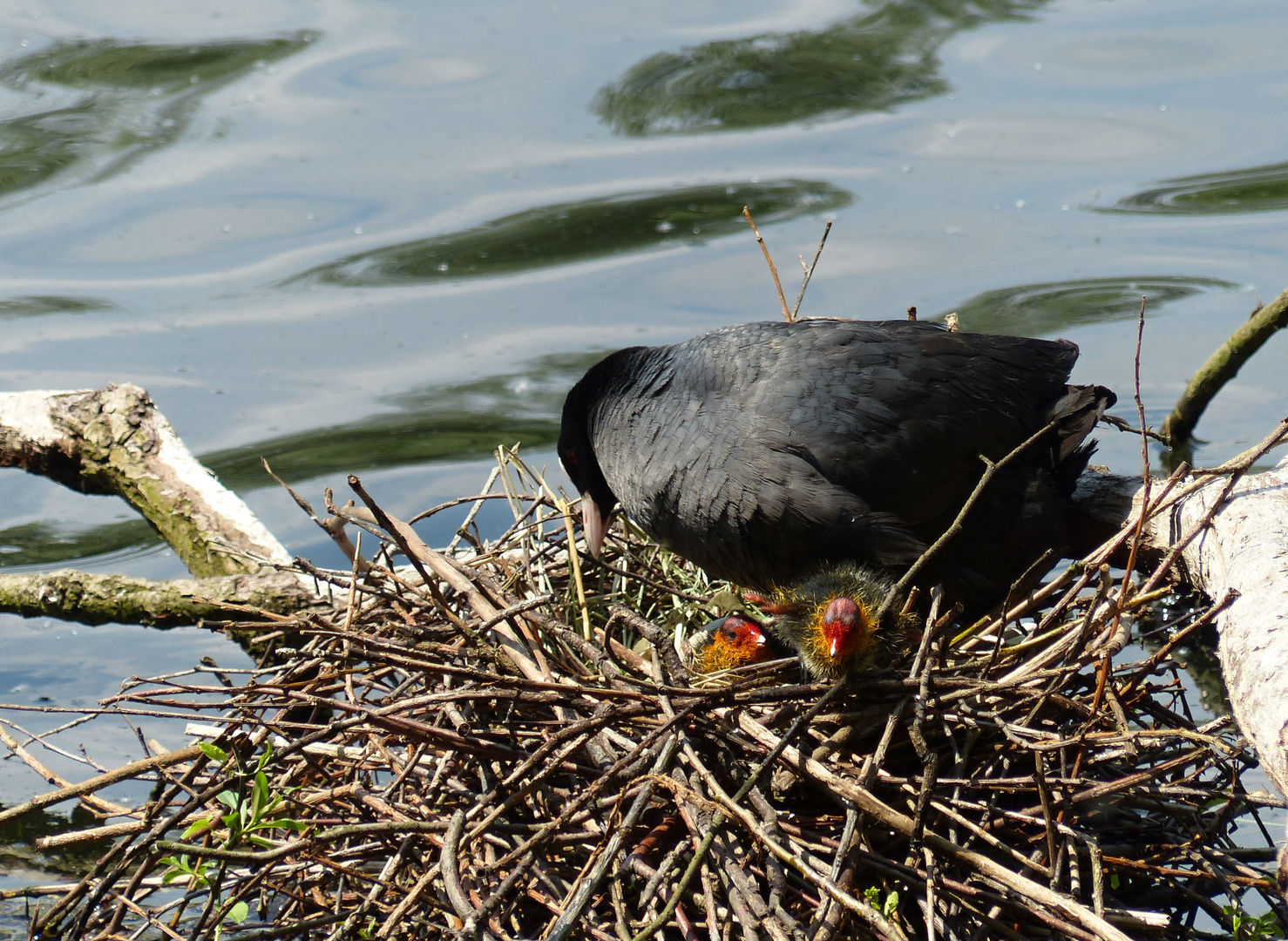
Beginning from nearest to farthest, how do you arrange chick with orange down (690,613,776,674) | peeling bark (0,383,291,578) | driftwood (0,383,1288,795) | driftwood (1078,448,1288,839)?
driftwood (1078,448,1288,839) → driftwood (0,383,1288,795) → chick with orange down (690,613,776,674) → peeling bark (0,383,291,578)

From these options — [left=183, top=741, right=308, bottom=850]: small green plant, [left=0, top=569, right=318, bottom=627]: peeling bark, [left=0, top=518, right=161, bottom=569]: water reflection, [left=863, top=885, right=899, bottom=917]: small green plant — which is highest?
[left=183, top=741, right=308, bottom=850]: small green plant

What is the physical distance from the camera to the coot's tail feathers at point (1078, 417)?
360 cm

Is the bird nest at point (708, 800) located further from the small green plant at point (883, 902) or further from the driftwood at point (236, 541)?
the driftwood at point (236, 541)

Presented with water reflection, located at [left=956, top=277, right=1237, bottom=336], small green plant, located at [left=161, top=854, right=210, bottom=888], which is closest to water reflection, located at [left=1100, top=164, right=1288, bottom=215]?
water reflection, located at [left=956, top=277, right=1237, bottom=336]

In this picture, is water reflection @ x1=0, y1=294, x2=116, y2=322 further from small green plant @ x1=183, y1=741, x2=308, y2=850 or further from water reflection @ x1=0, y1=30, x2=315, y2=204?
small green plant @ x1=183, y1=741, x2=308, y2=850

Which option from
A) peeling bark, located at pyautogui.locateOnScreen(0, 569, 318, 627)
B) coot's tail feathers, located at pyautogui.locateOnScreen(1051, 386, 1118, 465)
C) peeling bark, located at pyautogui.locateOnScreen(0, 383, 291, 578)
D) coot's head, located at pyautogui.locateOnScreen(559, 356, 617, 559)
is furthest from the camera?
peeling bark, located at pyautogui.locateOnScreen(0, 383, 291, 578)

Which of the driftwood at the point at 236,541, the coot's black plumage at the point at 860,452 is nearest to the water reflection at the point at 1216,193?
the driftwood at the point at 236,541

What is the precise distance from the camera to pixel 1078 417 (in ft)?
11.9

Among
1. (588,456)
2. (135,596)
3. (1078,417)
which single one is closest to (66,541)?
(135,596)

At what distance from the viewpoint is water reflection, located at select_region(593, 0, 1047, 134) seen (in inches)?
379

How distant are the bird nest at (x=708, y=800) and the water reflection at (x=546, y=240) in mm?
6133

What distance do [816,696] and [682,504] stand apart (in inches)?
38.9

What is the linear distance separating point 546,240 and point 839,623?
22.0 ft

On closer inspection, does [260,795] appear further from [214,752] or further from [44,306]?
[44,306]
